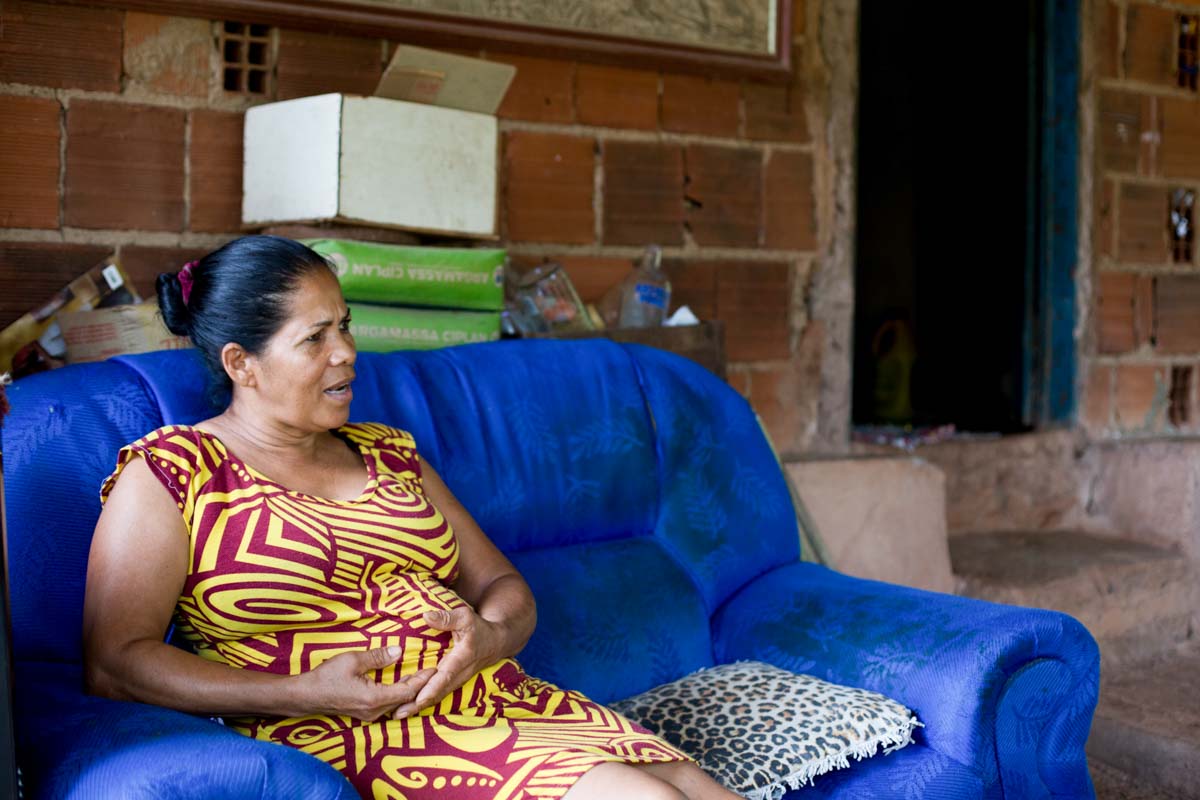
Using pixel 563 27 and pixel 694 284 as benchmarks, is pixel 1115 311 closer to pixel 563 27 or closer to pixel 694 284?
pixel 694 284

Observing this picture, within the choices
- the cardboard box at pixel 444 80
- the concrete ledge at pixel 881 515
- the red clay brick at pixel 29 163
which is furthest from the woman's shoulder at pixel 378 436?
the concrete ledge at pixel 881 515

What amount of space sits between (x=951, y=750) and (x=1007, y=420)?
8.45ft

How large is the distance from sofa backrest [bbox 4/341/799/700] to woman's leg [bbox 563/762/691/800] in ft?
1.83

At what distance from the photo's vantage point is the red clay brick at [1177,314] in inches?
168

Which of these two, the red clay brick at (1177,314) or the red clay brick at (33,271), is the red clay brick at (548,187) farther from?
the red clay brick at (1177,314)

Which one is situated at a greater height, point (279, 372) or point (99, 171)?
point (99, 171)

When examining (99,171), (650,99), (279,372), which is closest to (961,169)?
(650,99)

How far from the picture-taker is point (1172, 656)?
12.3ft

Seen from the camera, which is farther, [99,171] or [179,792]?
[99,171]

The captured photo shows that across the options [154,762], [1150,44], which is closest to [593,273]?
[154,762]

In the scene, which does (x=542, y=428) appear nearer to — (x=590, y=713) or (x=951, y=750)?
(x=590, y=713)

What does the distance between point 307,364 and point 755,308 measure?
1.98 meters

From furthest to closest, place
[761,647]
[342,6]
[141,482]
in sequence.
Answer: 1. [342,6]
2. [761,647]
3. [141,482]

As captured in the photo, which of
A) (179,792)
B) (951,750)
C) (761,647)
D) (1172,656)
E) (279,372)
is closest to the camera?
(179,792)
